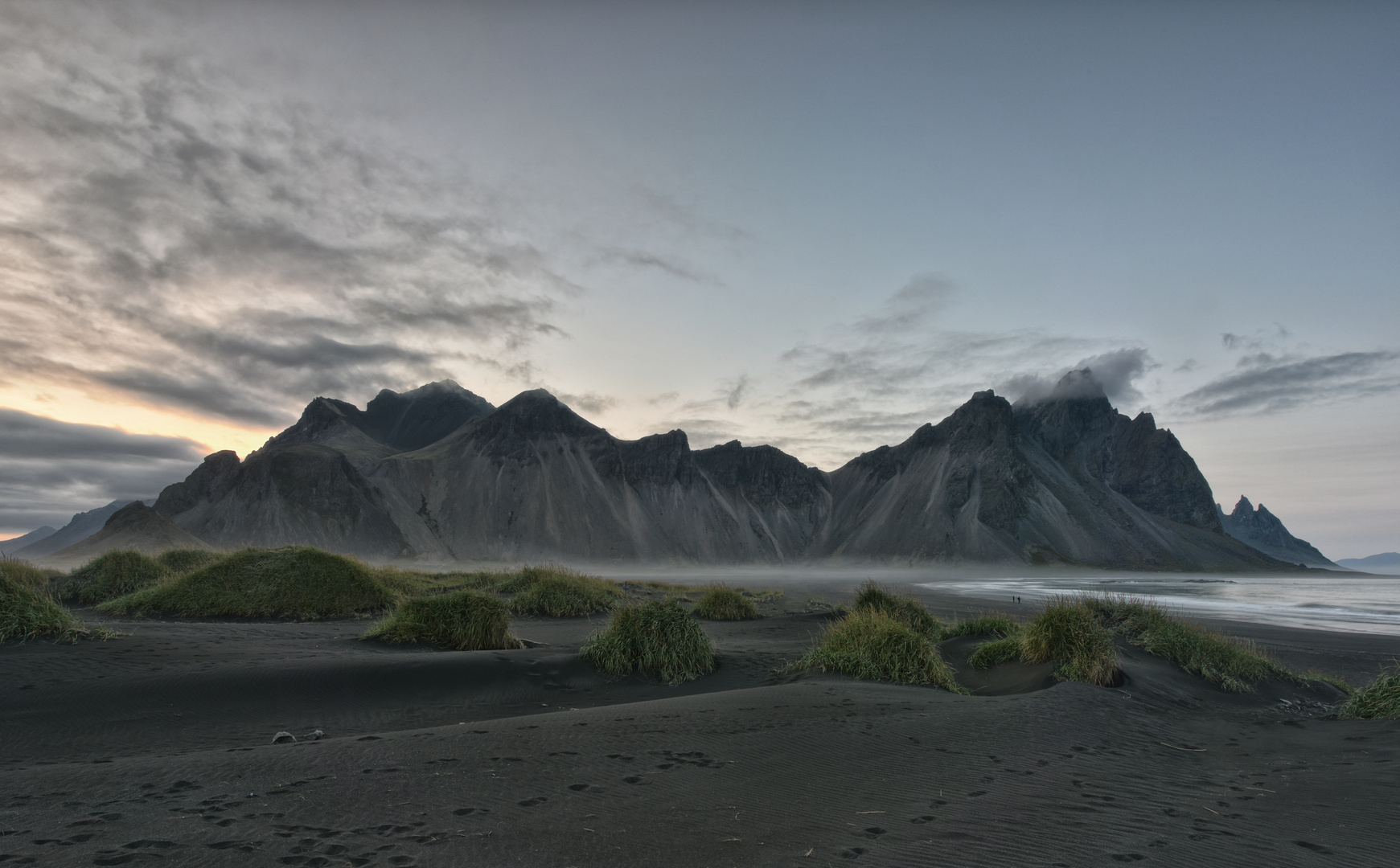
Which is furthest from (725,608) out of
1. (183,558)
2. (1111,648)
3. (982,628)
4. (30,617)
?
(183,558)

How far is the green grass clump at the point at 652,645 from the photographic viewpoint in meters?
11.6

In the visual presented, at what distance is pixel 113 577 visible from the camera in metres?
22.1

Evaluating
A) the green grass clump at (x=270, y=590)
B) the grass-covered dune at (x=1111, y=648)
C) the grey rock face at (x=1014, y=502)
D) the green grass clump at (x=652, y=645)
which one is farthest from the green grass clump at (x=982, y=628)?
the grey rock face at (x=1014, y=502)

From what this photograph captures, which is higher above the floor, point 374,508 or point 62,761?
point 374,508

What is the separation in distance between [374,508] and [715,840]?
354 ft

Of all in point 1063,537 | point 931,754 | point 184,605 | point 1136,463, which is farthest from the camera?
point 1136,463

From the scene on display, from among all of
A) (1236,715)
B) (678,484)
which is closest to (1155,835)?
(1236,715)

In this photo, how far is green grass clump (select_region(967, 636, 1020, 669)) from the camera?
1270cm

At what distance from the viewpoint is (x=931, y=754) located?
6883mm

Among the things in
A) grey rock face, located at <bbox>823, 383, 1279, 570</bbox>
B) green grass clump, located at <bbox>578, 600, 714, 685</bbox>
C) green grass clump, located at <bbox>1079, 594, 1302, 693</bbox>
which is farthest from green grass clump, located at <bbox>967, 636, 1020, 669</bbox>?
grey rock face, located at <bbox>823, 383, 1279, 570</bbox>

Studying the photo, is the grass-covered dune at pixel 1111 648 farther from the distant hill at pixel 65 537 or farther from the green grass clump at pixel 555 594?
the distant hill at pixel 65 537

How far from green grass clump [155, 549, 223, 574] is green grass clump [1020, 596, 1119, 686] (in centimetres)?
2668

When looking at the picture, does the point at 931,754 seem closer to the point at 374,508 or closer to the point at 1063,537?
the point at 374,508

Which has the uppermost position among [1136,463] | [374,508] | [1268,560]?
[1136,463]
